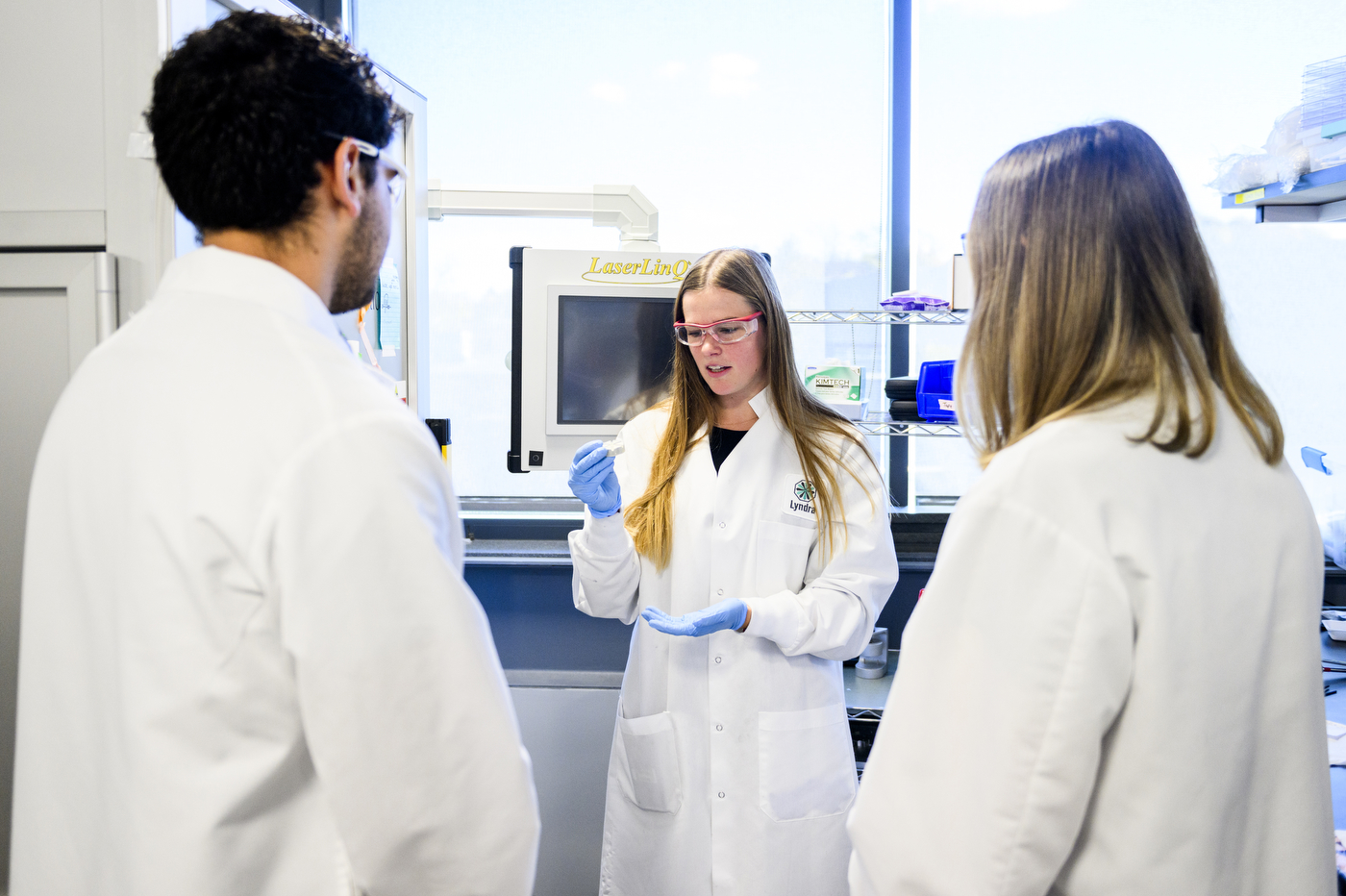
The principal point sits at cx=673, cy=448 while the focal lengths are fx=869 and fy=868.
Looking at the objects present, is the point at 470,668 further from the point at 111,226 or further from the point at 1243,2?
the point at 1243,2

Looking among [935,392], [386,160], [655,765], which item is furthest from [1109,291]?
[935,392]

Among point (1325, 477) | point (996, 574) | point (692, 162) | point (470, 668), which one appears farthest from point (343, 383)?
point (1325, 477)

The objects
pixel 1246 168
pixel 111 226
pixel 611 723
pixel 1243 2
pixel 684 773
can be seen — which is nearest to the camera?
pixel 111 226

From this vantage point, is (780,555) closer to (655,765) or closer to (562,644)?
(655,765)

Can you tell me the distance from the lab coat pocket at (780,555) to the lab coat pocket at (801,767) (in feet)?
0.75

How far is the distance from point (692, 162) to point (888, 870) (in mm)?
2293

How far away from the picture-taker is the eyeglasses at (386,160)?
0.78m

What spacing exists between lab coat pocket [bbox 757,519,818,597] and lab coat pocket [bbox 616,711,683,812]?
30cm

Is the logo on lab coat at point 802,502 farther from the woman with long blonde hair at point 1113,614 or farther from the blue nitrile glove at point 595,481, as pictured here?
the woman with long blonde hair at point 1113,614

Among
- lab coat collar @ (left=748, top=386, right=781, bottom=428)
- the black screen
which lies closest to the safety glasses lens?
lab coat collar @ (left=748, top=386, right=781, bottom=428)

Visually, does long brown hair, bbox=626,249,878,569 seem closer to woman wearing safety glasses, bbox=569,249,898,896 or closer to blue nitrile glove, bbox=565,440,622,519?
woman wearing safety glasses, bbox=569,249,898,896

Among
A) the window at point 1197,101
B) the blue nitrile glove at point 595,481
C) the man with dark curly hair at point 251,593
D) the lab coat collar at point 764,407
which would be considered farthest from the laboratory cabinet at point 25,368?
the window at point 1197,101

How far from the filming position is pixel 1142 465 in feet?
2.32

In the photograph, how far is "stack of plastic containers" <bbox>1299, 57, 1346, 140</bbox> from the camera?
1563mm
